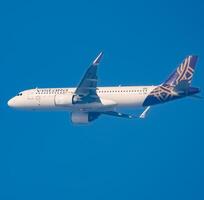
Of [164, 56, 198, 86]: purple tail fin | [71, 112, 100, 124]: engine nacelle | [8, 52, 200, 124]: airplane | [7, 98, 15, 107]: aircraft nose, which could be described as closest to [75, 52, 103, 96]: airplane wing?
[8, 52, 200, 124]: airplane

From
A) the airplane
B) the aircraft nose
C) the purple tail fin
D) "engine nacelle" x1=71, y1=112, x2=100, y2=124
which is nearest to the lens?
the airplane

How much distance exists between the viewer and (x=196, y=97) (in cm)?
12206

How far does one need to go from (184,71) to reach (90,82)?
12.0m

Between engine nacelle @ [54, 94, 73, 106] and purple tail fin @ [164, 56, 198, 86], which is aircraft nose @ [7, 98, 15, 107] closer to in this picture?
engine nacelle @ [54, 94, 73, 106]

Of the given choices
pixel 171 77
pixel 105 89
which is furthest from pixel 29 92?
pixel 171 77

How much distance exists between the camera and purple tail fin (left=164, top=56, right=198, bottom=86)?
409 ft

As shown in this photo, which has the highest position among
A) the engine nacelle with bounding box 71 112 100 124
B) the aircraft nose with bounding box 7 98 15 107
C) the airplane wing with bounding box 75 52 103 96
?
the aircraft nose with bounding box 7 98 15 107

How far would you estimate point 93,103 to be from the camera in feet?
411

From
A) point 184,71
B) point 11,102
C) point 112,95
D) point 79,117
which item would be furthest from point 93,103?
point 11,102

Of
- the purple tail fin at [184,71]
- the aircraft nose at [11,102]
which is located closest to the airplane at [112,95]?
the purple tail fin at [184,71]

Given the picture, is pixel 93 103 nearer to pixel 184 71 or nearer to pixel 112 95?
pixel 112 95

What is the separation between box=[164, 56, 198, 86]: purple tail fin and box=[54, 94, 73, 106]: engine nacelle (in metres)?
12.1

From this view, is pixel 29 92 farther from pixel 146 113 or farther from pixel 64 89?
pixel 146 113

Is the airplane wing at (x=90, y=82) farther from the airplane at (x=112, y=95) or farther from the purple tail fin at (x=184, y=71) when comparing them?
the purple tail fin at (x=184, y=71)
